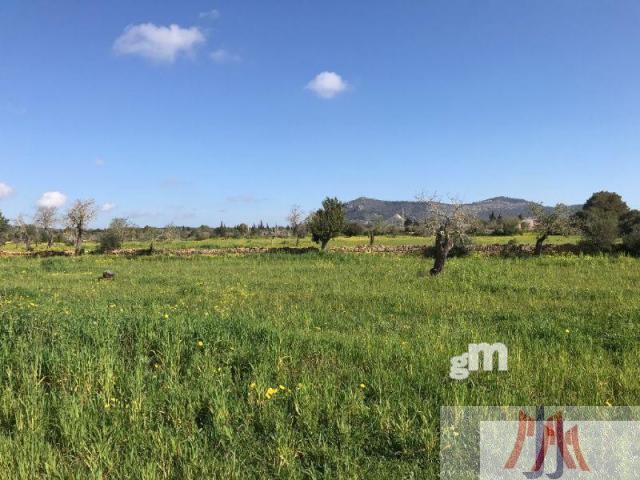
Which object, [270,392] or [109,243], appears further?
[109,243]

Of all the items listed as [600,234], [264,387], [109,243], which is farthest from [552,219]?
[109,243]

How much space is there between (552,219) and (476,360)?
3349cm

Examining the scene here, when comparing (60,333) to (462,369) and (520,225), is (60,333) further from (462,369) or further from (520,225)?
(520,225)

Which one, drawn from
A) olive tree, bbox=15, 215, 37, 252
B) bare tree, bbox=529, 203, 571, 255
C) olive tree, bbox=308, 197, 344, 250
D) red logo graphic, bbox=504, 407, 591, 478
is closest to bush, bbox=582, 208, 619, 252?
bare tree, bbox=529, 203, 571, 255

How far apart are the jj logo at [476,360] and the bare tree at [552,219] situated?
1204 inches

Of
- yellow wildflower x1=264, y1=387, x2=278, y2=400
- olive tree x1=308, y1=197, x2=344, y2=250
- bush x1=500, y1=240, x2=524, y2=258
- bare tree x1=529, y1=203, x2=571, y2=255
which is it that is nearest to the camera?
yellow wildflower x1=264, y1=387, x2=278, y2=400

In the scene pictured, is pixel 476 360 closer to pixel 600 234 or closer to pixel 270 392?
pixel 270 392

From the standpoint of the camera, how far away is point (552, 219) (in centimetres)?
3484

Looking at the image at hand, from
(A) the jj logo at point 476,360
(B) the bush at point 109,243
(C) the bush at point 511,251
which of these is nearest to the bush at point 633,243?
(C) the bush at point 511,251

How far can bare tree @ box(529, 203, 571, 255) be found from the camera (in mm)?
34487

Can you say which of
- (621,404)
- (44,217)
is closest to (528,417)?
(621,404)

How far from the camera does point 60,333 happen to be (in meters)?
6.42

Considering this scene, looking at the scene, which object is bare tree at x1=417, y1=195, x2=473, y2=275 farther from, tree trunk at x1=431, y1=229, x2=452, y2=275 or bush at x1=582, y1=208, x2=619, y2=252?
bush at x1=582, y1=208, x2=619, y2=252

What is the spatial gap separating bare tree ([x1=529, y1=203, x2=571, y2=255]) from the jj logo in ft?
100
